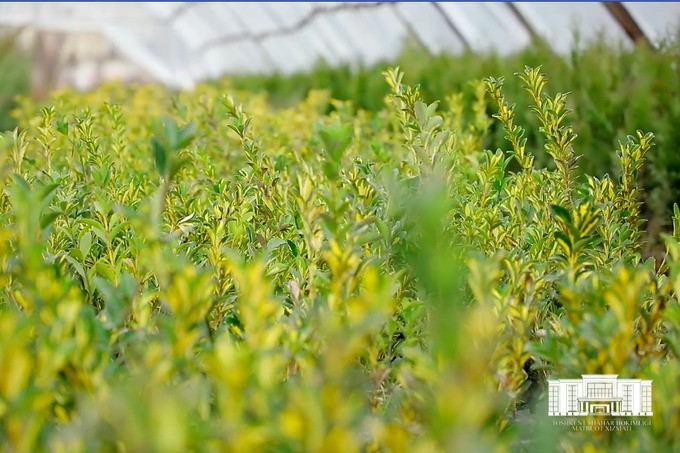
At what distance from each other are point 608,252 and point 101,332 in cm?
105

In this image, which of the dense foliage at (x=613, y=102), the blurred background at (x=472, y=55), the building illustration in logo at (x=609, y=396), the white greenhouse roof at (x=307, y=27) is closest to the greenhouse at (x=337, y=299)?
the building illustration in logo at (x=609, y=396)

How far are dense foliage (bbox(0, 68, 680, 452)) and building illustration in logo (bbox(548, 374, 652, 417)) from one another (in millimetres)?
22

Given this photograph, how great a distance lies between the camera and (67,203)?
1.81 m

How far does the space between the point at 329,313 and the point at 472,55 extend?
6980mm

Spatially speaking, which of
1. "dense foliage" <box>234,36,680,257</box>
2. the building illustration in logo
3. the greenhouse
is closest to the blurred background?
"dense foliage" <box>234,36,680,257</box>

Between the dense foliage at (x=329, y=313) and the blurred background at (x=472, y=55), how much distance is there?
3.52 ft

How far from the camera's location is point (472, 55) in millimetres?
7746

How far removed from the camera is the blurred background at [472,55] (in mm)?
5051

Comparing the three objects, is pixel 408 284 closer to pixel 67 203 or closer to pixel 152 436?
pixel 67 203

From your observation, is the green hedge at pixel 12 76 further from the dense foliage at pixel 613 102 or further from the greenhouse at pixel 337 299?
the greenhouse at pixel 337 299

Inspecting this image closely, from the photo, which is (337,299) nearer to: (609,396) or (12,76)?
(609,396)

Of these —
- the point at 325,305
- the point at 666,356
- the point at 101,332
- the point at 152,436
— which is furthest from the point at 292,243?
the point at 152,436

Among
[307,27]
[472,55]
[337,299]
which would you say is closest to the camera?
[337,299]

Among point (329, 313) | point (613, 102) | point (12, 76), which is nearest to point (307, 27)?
point (12, 76)
